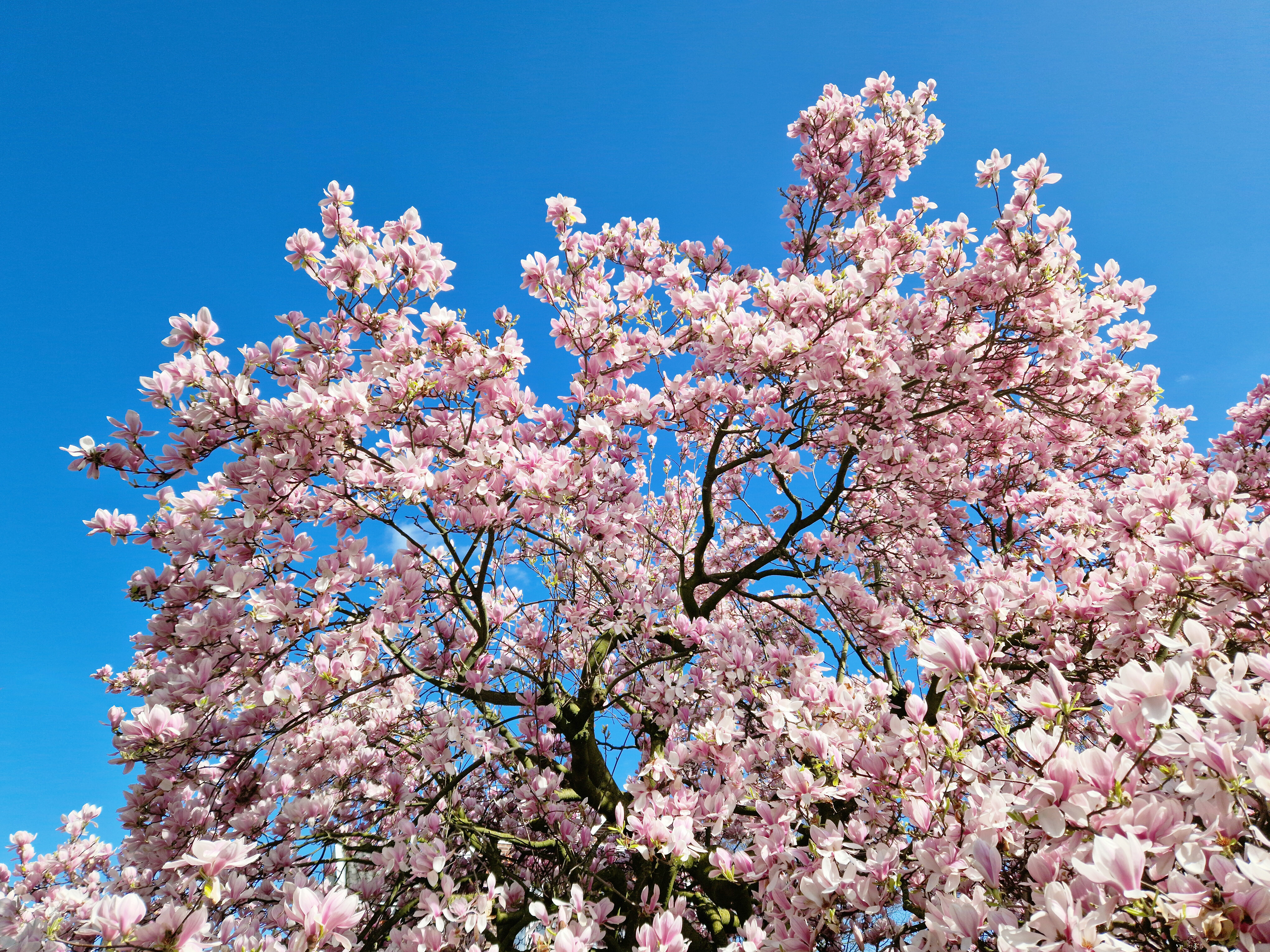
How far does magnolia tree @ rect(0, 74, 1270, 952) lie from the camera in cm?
191

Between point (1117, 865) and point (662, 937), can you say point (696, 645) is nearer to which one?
point (662, 937)

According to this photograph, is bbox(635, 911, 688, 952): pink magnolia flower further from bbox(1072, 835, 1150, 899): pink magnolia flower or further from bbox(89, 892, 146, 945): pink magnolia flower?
bbox(89, 892, 146, 945): pink magnolia flower

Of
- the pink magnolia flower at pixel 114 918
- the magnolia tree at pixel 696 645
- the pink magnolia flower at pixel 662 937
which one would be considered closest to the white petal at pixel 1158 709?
the magnolia tree at pixel 696 645

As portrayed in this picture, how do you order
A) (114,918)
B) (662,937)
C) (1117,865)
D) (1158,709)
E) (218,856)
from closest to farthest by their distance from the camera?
(1117,865) < (1158,709) < (114,918) < (218,856) < (662,937)

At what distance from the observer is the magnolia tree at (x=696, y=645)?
6.28ft

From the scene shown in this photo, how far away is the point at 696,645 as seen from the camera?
476 cm

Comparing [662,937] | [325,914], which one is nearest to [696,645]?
[662,937]

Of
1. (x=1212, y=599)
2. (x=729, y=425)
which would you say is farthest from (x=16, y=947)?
(x=1212, y=599)

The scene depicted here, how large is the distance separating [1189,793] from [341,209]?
176 inches

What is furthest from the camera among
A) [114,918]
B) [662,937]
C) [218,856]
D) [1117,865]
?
[662,937]

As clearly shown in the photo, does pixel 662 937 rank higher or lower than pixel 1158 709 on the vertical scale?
lower

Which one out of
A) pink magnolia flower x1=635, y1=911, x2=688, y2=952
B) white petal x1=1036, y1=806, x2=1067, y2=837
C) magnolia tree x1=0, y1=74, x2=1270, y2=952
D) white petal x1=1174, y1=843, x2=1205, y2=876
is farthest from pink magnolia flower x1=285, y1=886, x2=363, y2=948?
white petal x1=1174, y1=843, x2=1205, y2=876

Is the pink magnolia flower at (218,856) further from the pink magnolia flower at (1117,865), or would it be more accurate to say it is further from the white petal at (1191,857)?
the white petal at (1191,857)

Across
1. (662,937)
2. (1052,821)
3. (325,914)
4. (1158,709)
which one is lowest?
(662,937)
